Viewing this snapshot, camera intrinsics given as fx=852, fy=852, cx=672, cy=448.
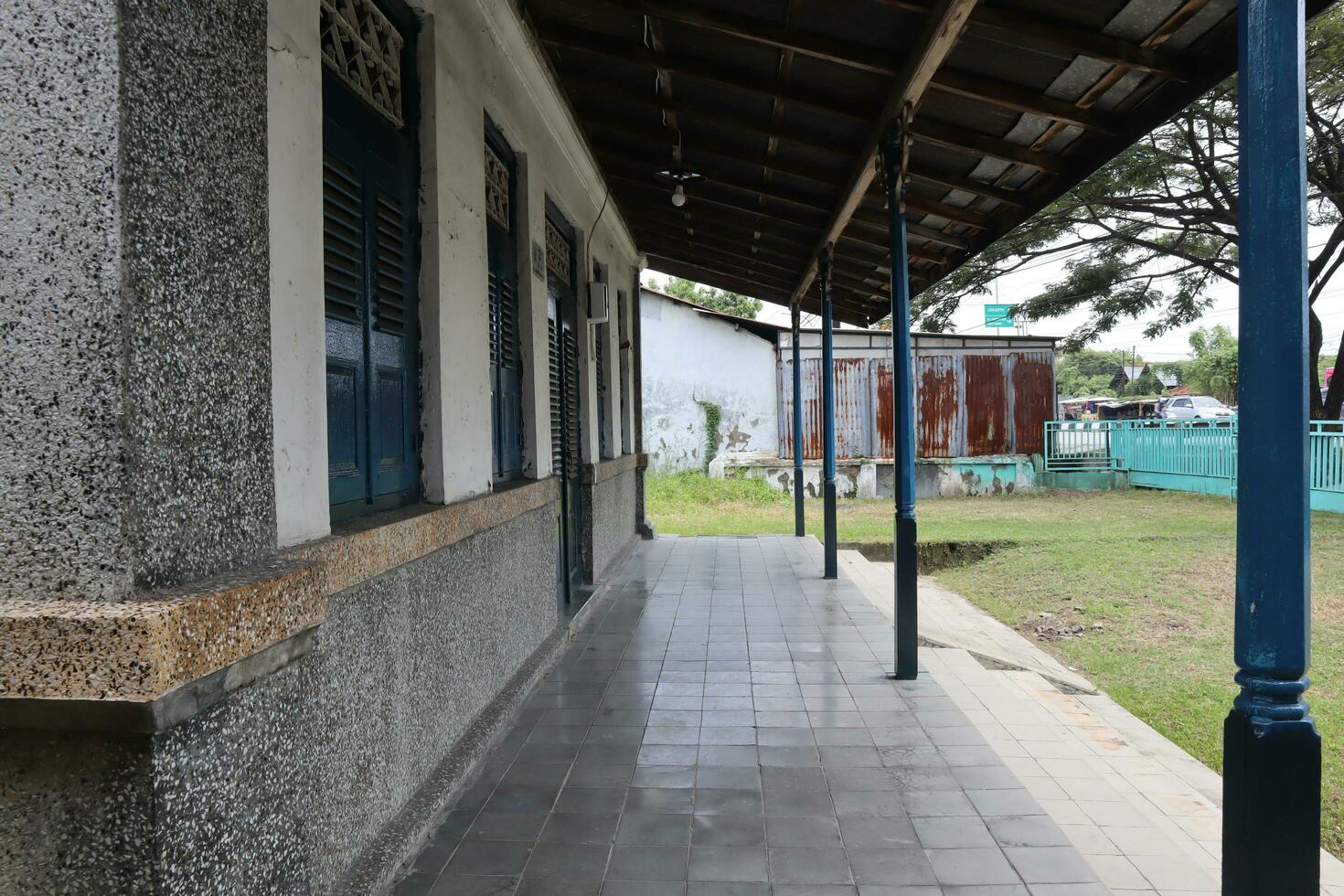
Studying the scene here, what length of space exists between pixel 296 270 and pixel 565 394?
444cm

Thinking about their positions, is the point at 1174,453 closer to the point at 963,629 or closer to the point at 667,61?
the point at 963,629

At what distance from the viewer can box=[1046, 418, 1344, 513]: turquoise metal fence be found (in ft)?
39.6

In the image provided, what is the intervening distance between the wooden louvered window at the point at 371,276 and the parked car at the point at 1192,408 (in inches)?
1273

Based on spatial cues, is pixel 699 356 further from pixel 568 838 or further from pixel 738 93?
pixel 568 838


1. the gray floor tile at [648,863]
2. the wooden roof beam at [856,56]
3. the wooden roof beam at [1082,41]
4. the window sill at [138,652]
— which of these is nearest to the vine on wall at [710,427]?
the wooden roof beam at [856,56]

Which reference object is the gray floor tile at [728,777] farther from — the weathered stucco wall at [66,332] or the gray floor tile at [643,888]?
the weathered stucco wall at [66,332]

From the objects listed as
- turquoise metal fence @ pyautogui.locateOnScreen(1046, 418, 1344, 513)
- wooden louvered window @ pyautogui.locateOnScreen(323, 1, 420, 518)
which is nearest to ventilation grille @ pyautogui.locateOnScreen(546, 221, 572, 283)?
wooden louvered window @ pyautogui.locateOnScreen(323, 1, 420, 518)

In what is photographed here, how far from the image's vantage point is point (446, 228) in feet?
11.5

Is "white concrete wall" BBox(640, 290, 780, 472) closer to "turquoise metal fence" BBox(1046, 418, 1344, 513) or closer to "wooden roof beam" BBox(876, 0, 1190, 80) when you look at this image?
"turquoise metal fence" BBox(1046, 418, 1344, 513)

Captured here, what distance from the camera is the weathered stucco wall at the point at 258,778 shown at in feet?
4.33

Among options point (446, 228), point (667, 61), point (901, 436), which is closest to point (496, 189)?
point (667, 61)

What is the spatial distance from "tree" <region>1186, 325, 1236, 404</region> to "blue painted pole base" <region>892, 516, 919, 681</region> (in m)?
32.6

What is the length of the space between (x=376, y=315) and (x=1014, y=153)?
3706 millimetres

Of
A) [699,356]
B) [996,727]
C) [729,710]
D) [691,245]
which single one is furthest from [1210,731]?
[699,356]
